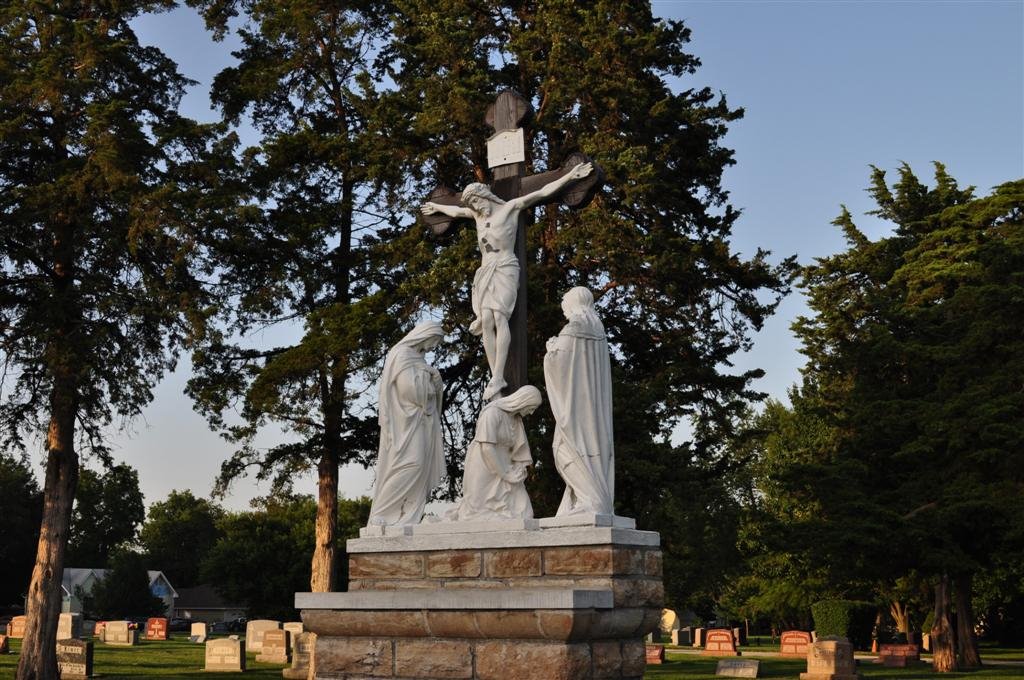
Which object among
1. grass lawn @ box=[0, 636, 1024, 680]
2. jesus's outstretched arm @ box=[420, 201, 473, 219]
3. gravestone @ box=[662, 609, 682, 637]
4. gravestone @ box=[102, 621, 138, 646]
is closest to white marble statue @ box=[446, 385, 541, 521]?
jesus's outstretched arm @ box=[420, 201, 473, 219]

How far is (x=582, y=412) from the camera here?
8.55 m

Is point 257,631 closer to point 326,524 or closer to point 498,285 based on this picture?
point 326,524

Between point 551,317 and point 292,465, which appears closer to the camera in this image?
point 551,317

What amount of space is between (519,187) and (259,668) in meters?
21.1

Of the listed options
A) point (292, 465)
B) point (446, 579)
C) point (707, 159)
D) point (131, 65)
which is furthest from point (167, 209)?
point (446, 579)

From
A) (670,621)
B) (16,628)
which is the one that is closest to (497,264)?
(16,628)

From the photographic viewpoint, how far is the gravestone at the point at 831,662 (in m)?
23.5

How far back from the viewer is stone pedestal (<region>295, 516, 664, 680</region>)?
7.43 m

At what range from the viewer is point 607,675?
25.4ft

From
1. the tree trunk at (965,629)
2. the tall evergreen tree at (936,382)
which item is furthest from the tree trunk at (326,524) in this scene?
the tree trunk at (965,629)

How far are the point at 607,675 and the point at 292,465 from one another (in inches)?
648

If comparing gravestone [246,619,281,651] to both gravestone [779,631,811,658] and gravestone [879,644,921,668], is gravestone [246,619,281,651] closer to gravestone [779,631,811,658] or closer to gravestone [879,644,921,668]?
gravestone [779,631,811,658]

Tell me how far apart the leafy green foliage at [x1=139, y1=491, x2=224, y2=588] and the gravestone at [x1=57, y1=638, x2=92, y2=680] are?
6268cm

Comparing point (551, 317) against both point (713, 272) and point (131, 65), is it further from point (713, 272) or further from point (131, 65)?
point (131, 65)
